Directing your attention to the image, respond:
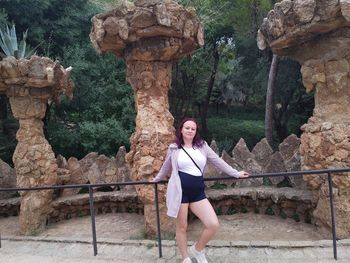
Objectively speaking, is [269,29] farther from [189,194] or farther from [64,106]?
[64,106]

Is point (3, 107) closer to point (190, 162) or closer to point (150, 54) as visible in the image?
point (150, 54)

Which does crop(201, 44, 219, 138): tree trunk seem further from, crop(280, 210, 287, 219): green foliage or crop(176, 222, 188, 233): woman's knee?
crop(176, 222, 188, 233): woman's knee

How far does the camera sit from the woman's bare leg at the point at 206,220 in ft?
10.6

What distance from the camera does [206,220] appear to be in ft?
10.7

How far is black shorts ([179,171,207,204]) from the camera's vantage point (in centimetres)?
329

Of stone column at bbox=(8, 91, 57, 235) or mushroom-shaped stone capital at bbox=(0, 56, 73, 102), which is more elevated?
mushroom-shaped stone capital at bbox=(0, 56, 73, 102)

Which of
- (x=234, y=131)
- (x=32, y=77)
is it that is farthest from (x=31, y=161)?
(x=234, y=131)

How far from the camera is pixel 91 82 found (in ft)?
34.7

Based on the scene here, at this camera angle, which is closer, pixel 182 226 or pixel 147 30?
pixel 182 226

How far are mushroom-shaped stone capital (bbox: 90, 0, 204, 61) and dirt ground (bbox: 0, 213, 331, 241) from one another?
9.51 ft

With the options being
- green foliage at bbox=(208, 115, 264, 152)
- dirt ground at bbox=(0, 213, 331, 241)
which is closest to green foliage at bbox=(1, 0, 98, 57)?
dirt ground at bbox=(0, 213, 331, 241)

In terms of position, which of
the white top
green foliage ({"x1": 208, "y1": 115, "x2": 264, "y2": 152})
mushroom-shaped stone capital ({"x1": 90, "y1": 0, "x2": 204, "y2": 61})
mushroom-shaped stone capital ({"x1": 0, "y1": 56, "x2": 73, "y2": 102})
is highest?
mushroom-shaped stone capital ({"x1": 90, "y1": 0, "x2": 204, "y2": 61})

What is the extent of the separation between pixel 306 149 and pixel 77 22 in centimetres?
860

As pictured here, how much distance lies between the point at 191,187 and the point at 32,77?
4.26m
